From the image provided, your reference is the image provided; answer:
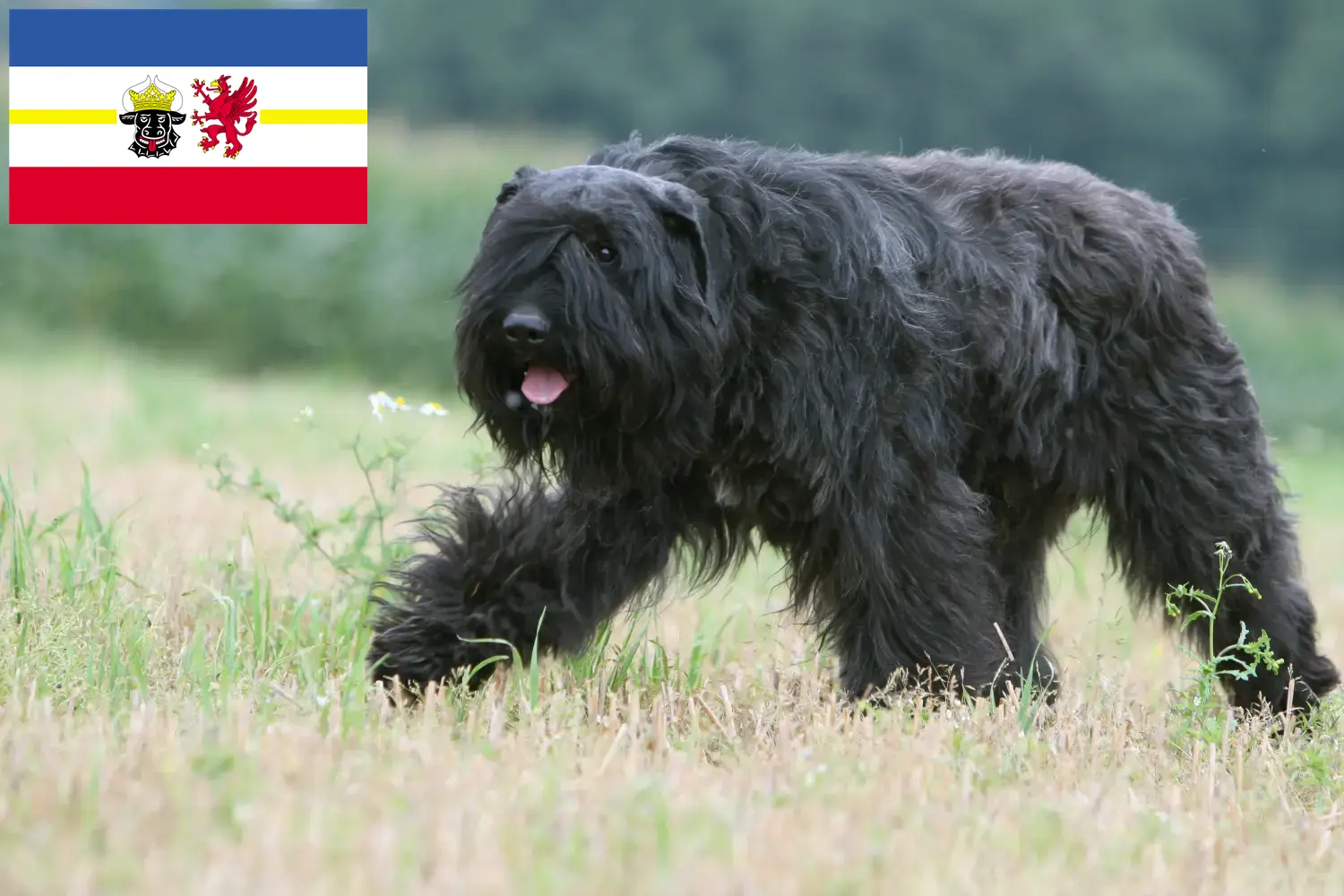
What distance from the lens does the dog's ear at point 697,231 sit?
432 centimetres

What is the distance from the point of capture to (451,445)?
12391 mm

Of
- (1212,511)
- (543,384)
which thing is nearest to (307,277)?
(1212,511)

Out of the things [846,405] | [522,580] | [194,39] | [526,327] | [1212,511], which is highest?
[194,39]

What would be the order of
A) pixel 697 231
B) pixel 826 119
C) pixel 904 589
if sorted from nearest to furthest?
pixel 697 231
pixel 904 589
pixel 826 119

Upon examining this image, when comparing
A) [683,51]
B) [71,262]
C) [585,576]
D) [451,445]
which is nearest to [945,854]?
[585,576]

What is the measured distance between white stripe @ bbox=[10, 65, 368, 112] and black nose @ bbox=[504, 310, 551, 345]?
3143 millimetres

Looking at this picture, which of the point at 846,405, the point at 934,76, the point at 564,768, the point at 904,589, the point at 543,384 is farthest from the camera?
the point at 934,76

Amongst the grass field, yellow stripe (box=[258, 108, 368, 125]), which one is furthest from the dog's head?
yellow stripe (box=[258, 108, 368, 125])

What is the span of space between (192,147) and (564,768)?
4321 millimetres

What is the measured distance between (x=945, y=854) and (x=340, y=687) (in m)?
1.96

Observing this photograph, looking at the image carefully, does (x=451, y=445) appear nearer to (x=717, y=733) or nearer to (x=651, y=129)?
(x=717, y=733)

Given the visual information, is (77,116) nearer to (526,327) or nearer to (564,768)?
(526,327)

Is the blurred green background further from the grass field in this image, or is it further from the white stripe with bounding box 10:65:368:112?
the grass field

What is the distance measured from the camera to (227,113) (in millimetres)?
7016
